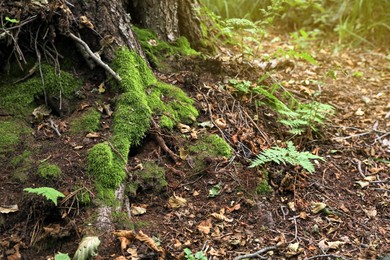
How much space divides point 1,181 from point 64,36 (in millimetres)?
1513

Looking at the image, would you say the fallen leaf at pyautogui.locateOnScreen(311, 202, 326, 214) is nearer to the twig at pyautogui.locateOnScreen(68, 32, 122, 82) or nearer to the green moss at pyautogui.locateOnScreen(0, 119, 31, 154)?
the twig at pyautogui.locateOnScreen(68, 32, 122, 82)

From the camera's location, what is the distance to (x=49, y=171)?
10.4 ft

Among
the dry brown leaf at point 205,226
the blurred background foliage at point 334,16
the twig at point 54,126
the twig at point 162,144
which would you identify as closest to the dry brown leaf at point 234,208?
the dry brown leaf at point 205,226

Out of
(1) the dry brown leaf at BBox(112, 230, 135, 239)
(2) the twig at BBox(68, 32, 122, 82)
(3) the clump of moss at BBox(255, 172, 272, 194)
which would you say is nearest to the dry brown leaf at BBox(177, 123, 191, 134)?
(2) the twig at BBox(68, 32, 122, 82)

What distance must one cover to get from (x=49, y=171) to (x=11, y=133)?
585 millimetres

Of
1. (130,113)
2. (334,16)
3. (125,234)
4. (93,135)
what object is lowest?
(125,234)

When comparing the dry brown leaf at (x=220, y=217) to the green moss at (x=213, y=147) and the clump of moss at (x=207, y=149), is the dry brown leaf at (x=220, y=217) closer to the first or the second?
the clump of moss at (x=207, y=149)

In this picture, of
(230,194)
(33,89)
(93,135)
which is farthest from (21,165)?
(230,194)

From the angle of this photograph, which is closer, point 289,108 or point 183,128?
point 183,128

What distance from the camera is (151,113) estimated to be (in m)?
3.78

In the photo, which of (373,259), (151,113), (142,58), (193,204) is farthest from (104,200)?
(373,259)

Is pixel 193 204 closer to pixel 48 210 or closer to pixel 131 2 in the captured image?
pixel 48 210

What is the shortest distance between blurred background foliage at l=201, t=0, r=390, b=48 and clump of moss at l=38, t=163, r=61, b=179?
15.9ft

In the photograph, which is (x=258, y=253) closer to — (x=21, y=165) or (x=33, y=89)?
(x=21, y=165)
